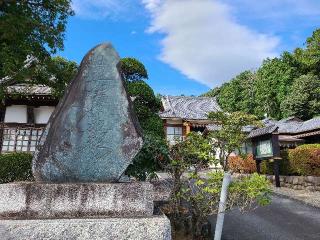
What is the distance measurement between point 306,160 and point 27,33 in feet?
39.8

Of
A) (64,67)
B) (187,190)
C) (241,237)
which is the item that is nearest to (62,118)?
(187,190)

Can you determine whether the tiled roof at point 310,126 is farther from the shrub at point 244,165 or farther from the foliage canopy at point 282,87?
the foliage canopy at point 282,87

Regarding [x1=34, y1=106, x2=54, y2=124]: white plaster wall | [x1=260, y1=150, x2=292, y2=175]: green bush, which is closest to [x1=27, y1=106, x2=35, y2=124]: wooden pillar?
[x1=34, y1=106, x2=54, y2=124]: white plaster wall

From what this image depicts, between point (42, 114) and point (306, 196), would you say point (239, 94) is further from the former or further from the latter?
point (306, 196)

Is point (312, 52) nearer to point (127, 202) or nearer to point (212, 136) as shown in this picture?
point (212, 136)

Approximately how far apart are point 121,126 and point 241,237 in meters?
Answer: 5.19

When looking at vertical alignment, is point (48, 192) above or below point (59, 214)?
above

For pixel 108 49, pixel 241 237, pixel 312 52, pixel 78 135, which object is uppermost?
pixel 312 52

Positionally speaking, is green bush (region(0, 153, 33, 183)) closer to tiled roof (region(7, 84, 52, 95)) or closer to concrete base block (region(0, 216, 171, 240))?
tiled roof (region(7, 84, 52, 95))

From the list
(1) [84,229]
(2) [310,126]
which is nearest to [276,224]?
(1) [84,229]

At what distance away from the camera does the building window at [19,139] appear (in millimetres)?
16766

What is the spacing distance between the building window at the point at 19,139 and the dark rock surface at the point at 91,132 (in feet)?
47.2

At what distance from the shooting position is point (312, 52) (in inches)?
1352

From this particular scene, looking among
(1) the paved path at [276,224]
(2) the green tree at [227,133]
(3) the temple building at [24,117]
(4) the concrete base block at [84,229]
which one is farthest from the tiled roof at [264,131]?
(4) the concrete base block at [84,229]
